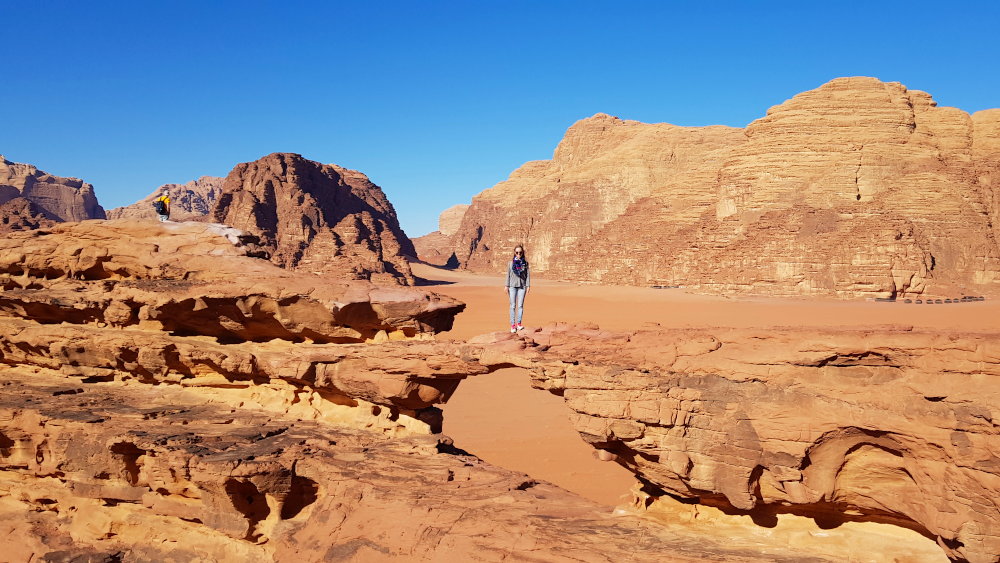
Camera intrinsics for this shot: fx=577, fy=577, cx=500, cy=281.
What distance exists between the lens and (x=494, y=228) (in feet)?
277

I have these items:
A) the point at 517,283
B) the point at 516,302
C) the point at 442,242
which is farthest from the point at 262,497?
the point at 442,242

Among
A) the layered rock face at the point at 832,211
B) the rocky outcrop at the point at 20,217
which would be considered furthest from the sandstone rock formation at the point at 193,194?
the layered rock face at the point at 832,211

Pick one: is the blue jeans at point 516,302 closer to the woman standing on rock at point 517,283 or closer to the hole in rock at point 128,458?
the woman standing on rock at point 517,283

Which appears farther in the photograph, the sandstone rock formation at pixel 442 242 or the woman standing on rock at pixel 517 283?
the sandstone rock formation at pixel 442 242

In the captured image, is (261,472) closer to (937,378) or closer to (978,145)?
(937,378)

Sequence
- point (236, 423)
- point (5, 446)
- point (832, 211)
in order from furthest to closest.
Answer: point (832, 211)
point (5, 446)
point (236, 423)

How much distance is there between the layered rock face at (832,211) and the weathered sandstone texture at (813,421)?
114ft

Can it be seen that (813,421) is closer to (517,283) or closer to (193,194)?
(517,283)

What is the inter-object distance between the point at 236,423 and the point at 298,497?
1401 millimetres

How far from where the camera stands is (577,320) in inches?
990

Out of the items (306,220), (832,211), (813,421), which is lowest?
(813,421)

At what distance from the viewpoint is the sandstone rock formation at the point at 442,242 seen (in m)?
95.6

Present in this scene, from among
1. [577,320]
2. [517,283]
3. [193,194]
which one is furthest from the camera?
[193,194]

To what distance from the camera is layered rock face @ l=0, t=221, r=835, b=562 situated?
4762mm
